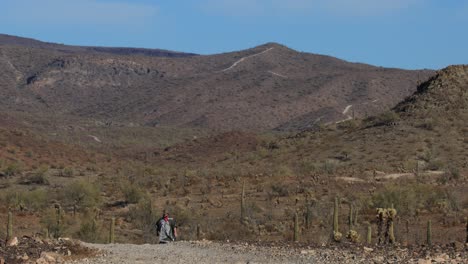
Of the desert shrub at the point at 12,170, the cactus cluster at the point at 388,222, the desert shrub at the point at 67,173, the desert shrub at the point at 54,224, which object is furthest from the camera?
the desert shrub at the point at 67,173

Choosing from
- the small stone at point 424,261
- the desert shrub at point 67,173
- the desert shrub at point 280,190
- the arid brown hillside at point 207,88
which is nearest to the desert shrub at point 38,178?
the desert shrub at point 67,173

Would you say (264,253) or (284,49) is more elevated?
(284,49)

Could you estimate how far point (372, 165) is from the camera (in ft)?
168

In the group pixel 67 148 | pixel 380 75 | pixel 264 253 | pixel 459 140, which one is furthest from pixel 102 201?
pixel 380 75

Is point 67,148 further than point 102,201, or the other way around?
point 67,148

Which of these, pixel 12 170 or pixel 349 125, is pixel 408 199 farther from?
pixel 349 125

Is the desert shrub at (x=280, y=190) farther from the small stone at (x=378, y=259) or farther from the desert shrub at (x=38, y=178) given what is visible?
A: the small stone at (x=378, y=259)

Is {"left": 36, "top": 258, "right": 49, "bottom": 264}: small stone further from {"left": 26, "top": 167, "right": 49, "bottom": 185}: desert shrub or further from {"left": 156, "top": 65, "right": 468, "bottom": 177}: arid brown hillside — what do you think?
{"left": 26, "top": 167, "right": 49, "bottom": 185}: desert shrub

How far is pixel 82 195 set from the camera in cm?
3941

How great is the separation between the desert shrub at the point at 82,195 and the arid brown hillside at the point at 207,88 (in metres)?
65.0

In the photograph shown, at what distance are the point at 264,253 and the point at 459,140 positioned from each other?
130 feet

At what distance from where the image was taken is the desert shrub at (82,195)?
127 feet

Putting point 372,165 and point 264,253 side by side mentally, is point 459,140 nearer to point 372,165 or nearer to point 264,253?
point 372,165

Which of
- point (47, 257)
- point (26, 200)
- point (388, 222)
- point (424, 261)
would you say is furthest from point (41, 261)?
point (26, 200)
